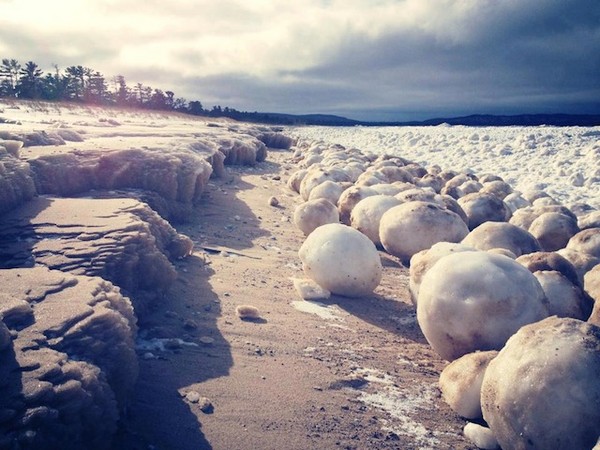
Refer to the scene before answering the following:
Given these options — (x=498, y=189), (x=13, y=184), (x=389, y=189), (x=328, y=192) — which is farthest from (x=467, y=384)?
(x=498, y=189)

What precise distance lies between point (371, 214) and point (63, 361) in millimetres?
4437

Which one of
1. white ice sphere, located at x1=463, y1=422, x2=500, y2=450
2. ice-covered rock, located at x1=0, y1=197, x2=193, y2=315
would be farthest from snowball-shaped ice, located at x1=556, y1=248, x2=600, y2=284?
ice-covered rock, located at x1=0, y1=197, x2=193, y2=315

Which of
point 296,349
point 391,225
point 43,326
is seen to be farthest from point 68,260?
point 391,225

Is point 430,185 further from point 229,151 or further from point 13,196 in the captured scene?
point 13,196

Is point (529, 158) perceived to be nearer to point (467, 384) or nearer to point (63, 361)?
point (467, 384)

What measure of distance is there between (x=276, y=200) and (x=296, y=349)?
5.74m

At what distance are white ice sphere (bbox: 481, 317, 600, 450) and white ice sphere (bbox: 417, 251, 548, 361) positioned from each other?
57 cm

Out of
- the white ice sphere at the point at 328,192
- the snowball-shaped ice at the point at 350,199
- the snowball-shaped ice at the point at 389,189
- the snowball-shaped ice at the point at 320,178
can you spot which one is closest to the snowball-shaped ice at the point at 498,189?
the snowball-shaped ice at the point at 320,178

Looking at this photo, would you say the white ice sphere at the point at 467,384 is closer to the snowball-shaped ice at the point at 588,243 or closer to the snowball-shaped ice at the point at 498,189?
the snowball-shaped ice at the point at 588,243

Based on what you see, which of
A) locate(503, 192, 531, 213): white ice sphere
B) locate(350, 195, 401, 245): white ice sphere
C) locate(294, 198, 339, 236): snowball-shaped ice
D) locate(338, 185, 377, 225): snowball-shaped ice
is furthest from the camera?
locate(503, 192, 531, 213): white ice sphere

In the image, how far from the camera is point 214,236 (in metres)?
6.21

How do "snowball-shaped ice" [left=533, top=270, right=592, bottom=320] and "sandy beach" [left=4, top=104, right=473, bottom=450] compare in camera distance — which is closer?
"sandy beach" [left=4, top=104, right=473, bottom=450]

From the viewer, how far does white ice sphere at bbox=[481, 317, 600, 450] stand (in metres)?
2.21

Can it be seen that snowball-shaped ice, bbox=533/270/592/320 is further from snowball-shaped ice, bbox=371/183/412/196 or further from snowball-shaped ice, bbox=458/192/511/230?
snowball-shaped ice, bbox=371/183/412/196
